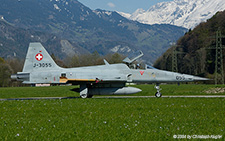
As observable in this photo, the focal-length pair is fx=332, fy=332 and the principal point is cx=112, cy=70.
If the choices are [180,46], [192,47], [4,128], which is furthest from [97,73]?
[180,46]

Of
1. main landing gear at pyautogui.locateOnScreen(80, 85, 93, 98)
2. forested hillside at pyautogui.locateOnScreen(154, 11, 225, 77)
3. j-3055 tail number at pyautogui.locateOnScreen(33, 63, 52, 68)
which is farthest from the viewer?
forested hillside at pyautogui.locateOnScreen(154, 11, 225, 77)

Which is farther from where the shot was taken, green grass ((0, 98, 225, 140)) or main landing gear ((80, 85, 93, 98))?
main landing gear ((80, 85, 93, 98))

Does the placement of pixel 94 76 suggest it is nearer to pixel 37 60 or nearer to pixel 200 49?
pixel 37 60

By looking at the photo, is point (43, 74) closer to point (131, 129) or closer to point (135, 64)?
point (135, 64)

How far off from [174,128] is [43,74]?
53.1ft

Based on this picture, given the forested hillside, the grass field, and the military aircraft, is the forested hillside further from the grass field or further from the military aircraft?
the grass field

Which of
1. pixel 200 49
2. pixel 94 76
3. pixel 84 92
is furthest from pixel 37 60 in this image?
pixel 200 49

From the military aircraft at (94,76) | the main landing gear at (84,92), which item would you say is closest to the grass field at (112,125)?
the military aircraft at (94,76)

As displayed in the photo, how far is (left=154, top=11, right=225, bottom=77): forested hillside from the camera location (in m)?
96.9

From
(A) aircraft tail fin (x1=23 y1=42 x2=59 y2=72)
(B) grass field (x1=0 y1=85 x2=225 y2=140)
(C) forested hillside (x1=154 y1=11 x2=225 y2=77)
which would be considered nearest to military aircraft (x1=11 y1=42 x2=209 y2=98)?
(A) aircraft tail fin (x1=23 y1=42 x2=59 y2=72)

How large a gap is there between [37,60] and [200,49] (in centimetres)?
8502

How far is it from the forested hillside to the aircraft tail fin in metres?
70.9

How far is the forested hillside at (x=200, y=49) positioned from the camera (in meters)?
96.9

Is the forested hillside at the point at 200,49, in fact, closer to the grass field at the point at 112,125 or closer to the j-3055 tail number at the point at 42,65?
the j-3055 tail number at the point at 42,65
